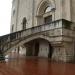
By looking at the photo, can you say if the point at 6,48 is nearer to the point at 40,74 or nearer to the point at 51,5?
the point at 40,74

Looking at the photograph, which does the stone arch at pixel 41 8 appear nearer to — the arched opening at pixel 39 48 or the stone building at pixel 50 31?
the stone building at pixel 50 31

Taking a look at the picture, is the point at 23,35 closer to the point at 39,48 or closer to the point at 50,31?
the point at 50,31

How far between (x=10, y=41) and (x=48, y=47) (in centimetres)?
434

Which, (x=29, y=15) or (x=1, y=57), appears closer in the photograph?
(x=1, y=57)

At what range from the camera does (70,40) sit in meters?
10.5

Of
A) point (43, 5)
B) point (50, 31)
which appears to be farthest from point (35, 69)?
point (43, 5)

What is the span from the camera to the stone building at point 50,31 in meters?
10.3

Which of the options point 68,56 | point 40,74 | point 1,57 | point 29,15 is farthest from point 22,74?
point 29,15

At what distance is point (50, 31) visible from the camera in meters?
11.1

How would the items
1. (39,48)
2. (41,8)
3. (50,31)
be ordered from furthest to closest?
(41,8), (39,48), (50,31)

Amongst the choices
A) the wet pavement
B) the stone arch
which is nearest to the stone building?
the stone arch

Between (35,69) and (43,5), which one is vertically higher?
(43,5)

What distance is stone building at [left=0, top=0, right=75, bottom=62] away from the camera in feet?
33.9

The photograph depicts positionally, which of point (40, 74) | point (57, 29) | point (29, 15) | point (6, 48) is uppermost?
point (29, 15)
